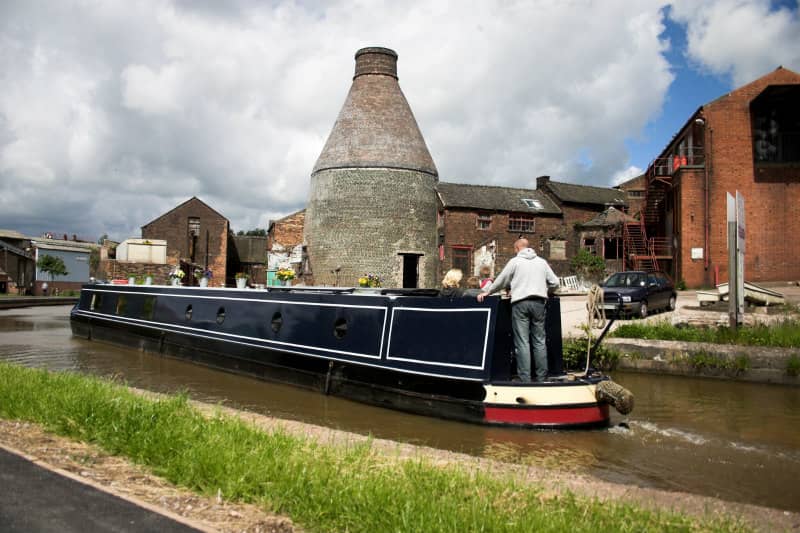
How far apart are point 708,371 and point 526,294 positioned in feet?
17.9

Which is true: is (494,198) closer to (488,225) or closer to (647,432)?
(488,225)

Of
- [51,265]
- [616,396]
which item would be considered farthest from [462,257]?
[51,265]

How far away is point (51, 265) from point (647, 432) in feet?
168

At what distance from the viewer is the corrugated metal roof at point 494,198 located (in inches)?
1318

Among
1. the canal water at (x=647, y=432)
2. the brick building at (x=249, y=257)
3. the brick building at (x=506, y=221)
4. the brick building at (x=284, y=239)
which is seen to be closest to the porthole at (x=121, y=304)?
the canal water at (x=647, y=432)

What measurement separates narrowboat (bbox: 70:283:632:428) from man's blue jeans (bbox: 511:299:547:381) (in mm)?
186

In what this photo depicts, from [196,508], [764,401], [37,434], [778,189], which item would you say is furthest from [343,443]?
[778,189]

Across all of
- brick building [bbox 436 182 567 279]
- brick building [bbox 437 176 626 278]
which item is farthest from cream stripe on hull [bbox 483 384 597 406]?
brick building [bbox 437 176 626 278]

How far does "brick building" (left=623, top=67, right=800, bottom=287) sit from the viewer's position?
24.1 meters

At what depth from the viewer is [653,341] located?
1156 cm

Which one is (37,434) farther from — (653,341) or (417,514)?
(653,341)

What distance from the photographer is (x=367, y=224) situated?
28.9 m

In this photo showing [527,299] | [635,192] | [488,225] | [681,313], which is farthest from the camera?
[635,192]

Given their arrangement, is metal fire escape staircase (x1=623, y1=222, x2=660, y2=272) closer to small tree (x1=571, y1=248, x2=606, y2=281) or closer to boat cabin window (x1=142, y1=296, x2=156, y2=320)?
small tree (x1=571, y1=248, x2=606, y2=281)
